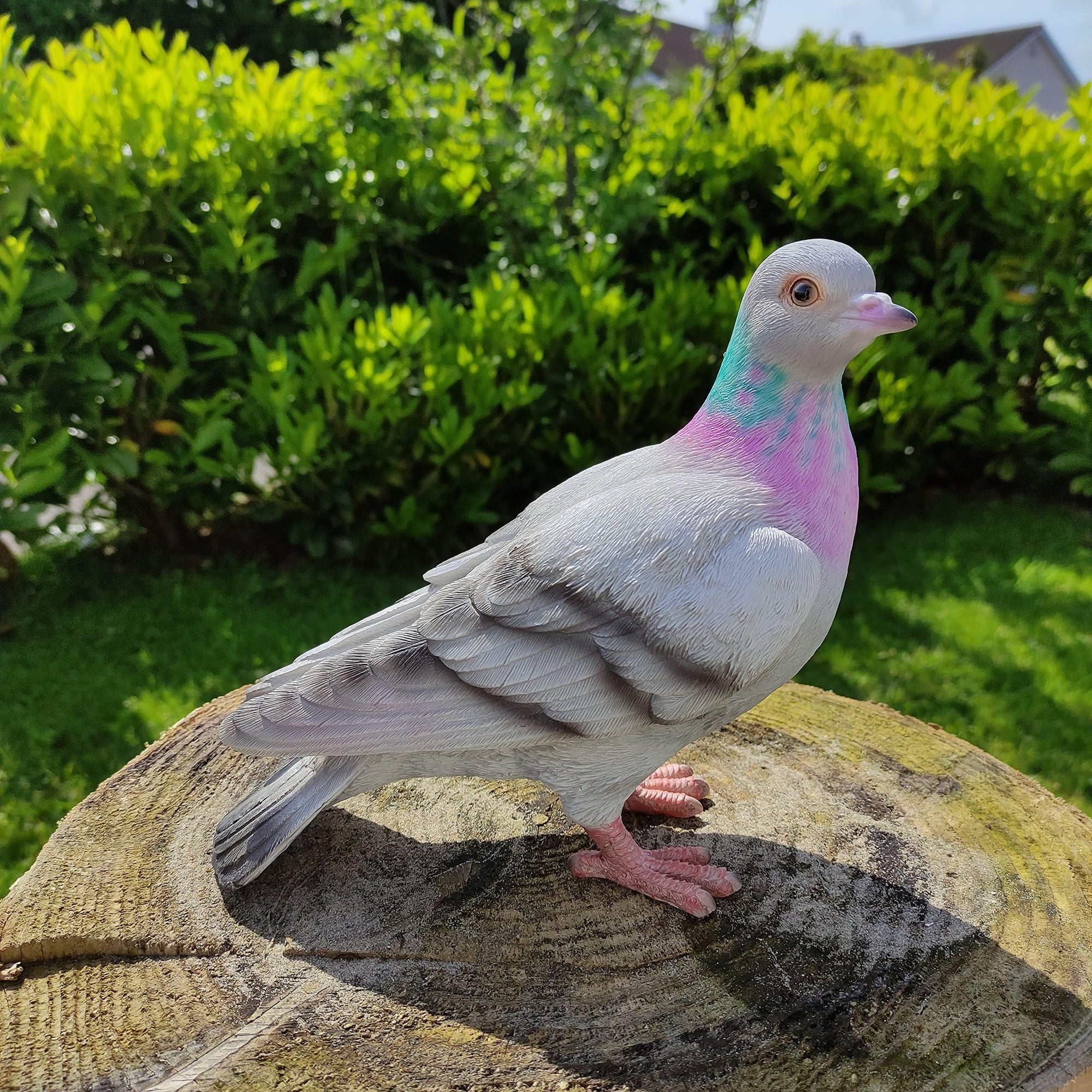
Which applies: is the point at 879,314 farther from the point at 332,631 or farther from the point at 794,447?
the point at 332,631

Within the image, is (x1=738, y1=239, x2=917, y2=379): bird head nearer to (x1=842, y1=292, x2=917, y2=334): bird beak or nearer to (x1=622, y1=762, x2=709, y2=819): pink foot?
(x1=842, y1=292, x2=917, y2=334): bird beak

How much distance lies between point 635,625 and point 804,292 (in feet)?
2.45

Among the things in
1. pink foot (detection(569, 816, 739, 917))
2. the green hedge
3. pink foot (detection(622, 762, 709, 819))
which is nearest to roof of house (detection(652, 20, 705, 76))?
the green hedge

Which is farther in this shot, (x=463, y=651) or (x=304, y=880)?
(x=304, y=880)

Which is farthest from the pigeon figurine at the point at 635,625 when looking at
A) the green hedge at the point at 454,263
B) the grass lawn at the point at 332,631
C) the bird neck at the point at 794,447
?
the green hedge at the point at 454,263

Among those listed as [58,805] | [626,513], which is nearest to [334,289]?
[58,805]

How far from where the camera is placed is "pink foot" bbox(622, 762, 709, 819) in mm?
2182

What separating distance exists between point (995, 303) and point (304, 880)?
490cm

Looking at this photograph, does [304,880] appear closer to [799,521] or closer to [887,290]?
[799,521]

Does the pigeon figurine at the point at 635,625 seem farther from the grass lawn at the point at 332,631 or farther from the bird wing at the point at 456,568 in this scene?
the grass lawn at the point at 332,631

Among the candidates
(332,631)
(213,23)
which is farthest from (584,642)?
(213,23)

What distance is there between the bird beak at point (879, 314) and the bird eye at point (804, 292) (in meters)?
0.07

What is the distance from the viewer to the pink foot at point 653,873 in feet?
6.05

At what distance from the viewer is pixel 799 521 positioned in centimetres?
172
